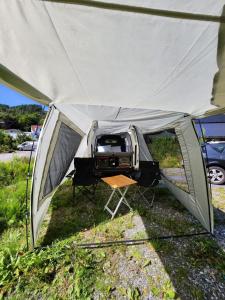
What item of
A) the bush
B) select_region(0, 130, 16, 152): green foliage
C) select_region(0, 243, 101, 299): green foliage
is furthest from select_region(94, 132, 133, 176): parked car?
select_region(0, 130, 16, 152): green foliage

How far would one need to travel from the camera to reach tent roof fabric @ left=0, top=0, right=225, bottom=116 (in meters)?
1.16

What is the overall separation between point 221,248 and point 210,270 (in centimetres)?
57

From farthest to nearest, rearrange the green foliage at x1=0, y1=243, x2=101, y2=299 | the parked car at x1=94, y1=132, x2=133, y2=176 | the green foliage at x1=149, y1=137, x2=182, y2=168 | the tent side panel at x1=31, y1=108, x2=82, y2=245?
1. the parked car at x1=94, y1=132, x2=133, y2=176
2. the green foliage at x1=149, y1=137, x2=182, y2=168
3. the tent side panel at x1=31, y1=108, x2=82, y2=245
4. the green foliage at x1=0, y1=243, x2=101, y2=299

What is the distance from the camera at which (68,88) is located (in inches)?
92.3

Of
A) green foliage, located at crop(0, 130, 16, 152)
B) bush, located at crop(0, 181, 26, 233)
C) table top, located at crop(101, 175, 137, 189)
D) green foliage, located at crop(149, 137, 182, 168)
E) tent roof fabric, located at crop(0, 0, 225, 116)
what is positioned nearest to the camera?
tent roof fabric, located at crop(0, 0, 225, 116)

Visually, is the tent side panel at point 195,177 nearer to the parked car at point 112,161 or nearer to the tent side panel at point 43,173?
the parked car at point 112,161

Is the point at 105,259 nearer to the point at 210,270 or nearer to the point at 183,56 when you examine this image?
the point at 210,270

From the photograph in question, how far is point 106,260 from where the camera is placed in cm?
291

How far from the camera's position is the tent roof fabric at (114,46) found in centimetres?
116

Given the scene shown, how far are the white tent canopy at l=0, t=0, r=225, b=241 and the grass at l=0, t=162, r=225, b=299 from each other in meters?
2.20

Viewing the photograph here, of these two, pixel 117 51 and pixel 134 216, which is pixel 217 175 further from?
pixel 117 51

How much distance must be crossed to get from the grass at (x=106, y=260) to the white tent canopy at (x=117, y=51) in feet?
7.23

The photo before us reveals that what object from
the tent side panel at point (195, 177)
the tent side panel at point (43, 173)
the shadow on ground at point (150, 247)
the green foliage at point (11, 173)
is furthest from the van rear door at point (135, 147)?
the green foliage at point (11, 173)

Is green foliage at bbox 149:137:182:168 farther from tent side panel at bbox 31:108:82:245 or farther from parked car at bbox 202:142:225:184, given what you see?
tent side panel at bbox 31:108:82:245
